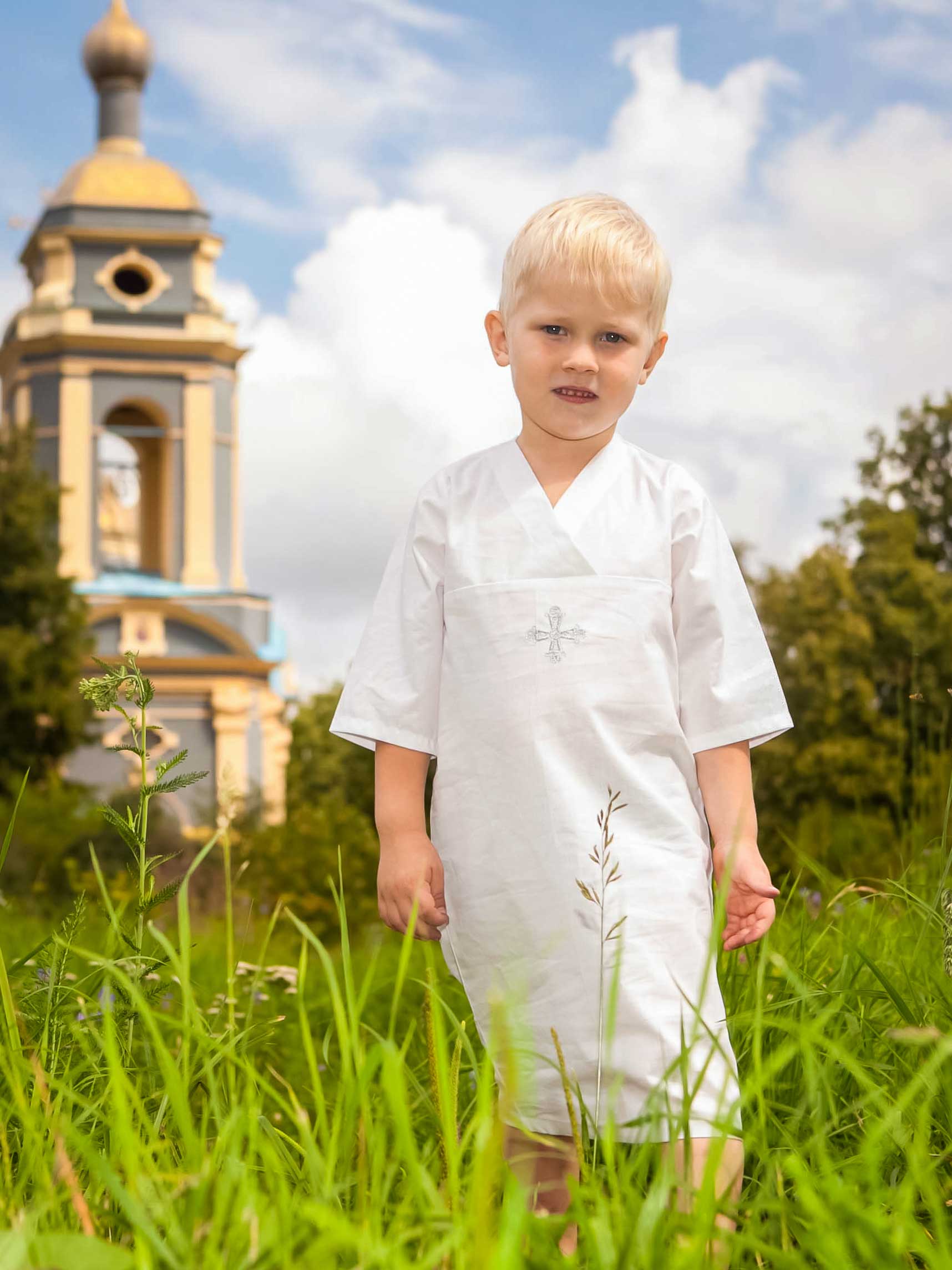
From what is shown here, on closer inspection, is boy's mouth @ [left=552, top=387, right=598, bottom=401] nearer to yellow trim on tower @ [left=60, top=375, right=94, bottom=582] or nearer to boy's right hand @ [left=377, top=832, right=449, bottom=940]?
boy's right hand @ [left=377, top=832, right=449, bottom=940]

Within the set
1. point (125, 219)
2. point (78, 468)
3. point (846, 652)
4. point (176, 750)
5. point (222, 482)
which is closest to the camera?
point (846, 652)

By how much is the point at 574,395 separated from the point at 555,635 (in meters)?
0.43

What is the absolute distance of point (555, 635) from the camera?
242cm

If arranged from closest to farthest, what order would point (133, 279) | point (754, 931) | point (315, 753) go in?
point (754, 931) < point (133, 279) < point (315, 753)

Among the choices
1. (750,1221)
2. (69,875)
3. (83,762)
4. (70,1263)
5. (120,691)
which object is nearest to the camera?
(70,1263)

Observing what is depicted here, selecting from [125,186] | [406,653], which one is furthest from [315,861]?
[125,186]

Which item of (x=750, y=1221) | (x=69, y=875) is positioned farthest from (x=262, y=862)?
(x=750, y=1221)

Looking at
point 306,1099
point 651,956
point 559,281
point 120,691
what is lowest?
point 306,1099

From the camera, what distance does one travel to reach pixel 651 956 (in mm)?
2250

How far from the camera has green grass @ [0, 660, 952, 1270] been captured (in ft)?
4.23

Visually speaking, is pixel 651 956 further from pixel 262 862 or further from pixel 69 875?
pixel 262 862

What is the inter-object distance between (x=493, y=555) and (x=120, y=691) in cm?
67

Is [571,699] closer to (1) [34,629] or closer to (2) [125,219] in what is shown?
(1) [34,629]

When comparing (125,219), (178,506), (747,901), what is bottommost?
(747,901)
